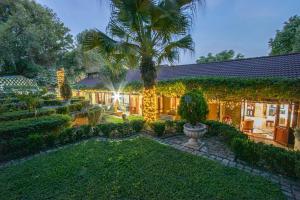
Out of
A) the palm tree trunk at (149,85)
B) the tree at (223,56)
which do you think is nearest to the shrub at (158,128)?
the palm tree trunk at (149,85)

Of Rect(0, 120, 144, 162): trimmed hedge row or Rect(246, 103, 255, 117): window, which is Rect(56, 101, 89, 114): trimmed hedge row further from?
Rect(246, 103, 255, 117): window

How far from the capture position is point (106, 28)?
6797mm

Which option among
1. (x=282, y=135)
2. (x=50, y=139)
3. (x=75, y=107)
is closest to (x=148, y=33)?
(x=50, y=139)

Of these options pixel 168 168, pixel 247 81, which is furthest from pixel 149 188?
pixel 247 81

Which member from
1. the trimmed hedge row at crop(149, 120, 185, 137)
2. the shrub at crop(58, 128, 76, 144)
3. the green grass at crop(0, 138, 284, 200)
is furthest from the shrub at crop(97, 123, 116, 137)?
the green grass at crop(0, 138, 284, 200)

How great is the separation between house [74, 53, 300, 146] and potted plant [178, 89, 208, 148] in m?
2.93

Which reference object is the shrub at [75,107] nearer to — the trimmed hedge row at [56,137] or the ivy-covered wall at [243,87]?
the trimmed hedge row at [56,137]

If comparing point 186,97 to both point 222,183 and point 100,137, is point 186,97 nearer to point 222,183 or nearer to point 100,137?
point 222,183

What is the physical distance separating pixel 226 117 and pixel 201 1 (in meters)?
8.07

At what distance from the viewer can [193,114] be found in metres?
6.09

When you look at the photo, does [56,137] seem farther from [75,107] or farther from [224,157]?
[224,157]

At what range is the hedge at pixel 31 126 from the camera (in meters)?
6.21

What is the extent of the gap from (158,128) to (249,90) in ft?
16.3

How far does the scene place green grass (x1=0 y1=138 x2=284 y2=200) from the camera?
3.47 metres
